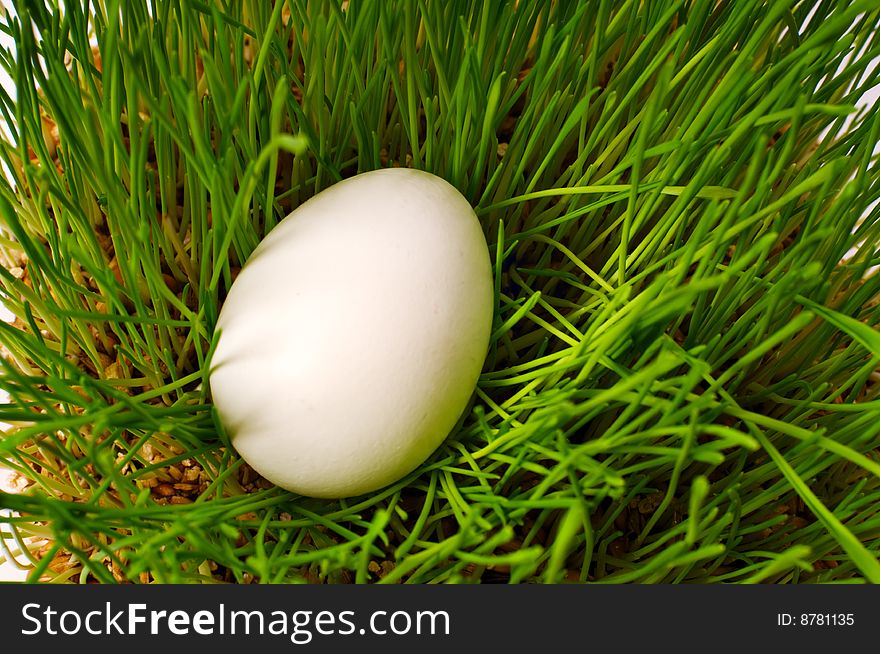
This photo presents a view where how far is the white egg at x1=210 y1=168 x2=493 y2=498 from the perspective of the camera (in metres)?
0.25

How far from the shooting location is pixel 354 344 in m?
0.25

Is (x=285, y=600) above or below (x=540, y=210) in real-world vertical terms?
below

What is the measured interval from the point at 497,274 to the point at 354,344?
7 centimetres

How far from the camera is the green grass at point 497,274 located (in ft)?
0.76

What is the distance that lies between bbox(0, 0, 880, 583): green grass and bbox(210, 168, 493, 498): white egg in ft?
0.05

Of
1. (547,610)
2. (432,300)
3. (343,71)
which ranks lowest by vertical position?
(547,610)

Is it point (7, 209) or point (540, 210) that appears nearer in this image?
point (7, 209)

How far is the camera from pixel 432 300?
0.26m

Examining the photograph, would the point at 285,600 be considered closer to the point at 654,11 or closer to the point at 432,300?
the point at 432,300

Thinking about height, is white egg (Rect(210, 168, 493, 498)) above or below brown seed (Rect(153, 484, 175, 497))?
above

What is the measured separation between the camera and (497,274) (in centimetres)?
29

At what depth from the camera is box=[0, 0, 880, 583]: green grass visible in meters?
0.23

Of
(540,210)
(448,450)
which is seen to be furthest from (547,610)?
(540,210)

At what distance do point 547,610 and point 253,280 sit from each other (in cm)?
16
